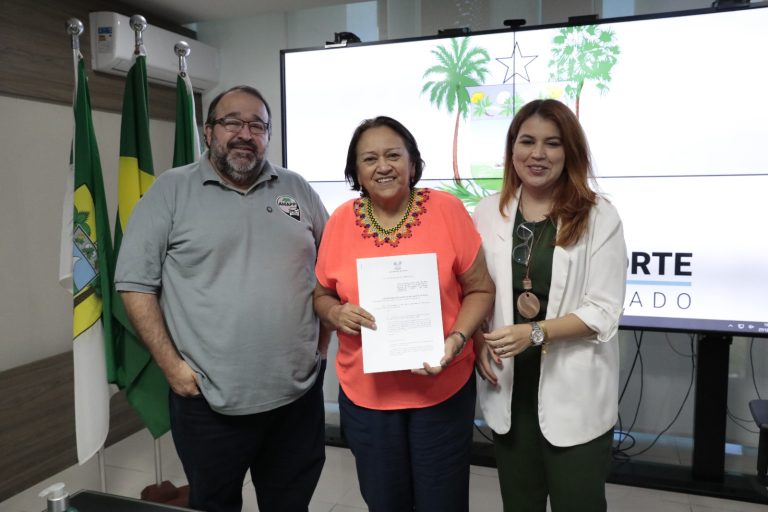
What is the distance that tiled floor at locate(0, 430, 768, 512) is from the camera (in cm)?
255

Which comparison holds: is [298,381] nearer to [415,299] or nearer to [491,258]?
[415,299]

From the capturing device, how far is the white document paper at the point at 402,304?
1.44 metres

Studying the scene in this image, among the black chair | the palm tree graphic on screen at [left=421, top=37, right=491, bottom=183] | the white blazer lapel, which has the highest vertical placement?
the palm tree graphic on screen at [left=421, top=37, right=491, bottom=183]

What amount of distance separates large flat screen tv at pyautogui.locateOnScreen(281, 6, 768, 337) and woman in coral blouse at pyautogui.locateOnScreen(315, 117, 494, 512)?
4.33 feet

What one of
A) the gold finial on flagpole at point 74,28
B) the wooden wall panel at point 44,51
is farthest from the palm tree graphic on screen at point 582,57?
the wooden wall panel at point 44,51

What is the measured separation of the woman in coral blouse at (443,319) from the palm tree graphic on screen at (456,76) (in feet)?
4.31

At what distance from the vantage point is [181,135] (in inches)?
98.1

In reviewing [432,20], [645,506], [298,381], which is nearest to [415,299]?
[298,381]

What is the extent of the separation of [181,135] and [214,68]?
124 centimetres

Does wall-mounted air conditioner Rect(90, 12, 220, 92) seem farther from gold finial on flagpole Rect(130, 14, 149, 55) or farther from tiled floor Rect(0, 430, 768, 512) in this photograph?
tiled floor Rect(0, 430, 768, 512)

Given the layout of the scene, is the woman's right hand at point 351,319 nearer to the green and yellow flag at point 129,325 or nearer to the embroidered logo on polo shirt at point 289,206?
the embroidered logo on polo shirt at point 289,206

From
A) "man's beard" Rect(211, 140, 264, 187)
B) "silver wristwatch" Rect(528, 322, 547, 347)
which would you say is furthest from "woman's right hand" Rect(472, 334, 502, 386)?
"man's beard" Rect(211, 140, 264, 187)

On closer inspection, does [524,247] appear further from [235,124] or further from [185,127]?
[185,127]

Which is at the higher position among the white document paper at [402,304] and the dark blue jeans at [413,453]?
the white document paper at [402,304]
